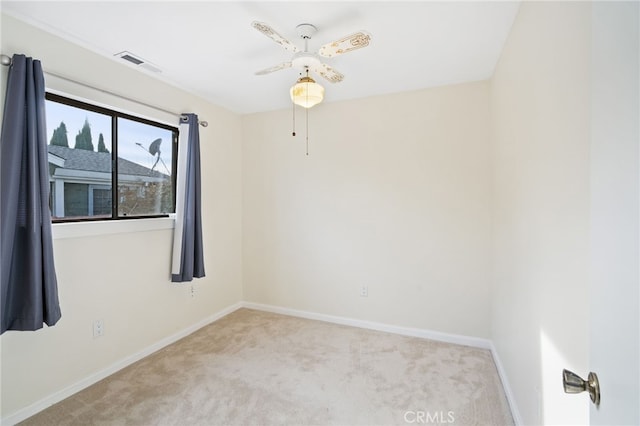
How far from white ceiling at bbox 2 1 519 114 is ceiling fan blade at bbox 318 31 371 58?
222 millimetres

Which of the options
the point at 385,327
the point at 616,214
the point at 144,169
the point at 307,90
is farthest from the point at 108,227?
the point at 616,214

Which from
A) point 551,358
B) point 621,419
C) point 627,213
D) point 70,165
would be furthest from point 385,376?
point 70,165

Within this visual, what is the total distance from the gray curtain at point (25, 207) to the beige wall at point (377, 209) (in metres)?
2.19

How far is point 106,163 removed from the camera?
8.12ft

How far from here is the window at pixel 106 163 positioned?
7.16ft

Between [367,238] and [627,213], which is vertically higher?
[627,213]

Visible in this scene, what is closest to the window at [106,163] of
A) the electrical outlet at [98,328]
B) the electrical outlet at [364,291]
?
the electrical outlet at [98,328]

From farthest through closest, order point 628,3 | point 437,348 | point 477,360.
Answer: point 437,348 → point 477,360 → point 628,3

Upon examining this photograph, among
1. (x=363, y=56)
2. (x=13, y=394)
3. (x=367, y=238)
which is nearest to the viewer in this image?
(x=13, y=394)

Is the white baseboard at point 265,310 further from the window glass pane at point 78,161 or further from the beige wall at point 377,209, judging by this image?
the window glass pane at point 78,161

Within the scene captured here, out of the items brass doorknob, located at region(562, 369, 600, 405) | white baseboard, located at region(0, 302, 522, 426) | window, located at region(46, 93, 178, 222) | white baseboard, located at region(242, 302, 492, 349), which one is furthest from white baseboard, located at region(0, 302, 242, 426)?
brass doorknob, located at region(562, 369, 600, 405)

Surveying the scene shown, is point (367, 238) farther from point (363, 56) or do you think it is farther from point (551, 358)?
point (551, 358)

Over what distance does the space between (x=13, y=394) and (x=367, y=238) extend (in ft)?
9.57

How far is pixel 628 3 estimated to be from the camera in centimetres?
55
